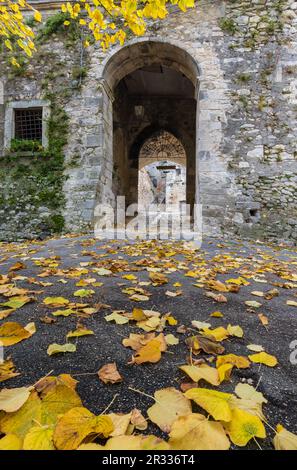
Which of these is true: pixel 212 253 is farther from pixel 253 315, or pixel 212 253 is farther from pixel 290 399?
pixel 290 399

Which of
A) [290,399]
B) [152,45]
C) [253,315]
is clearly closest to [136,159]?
[152,45]

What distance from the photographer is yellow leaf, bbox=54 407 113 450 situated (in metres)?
0.67

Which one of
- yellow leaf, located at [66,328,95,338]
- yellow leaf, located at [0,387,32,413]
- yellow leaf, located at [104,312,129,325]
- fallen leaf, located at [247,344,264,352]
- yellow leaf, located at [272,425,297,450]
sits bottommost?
yellow leaf, located at [272,425,297,450]

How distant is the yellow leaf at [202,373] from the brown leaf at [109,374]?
23 centimetres

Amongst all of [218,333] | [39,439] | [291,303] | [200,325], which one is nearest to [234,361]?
[218,333]

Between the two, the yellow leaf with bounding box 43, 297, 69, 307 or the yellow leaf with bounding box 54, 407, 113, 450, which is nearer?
the yellow leaf with bounding box 54, 407, 113, 450

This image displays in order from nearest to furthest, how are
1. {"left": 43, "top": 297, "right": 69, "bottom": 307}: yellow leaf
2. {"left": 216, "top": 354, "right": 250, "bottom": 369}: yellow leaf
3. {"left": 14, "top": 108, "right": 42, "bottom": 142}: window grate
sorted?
1. {"left": 216, "top": 354, "right": 250, "bottom": 369}: yellow leaf
2. {"left": 43, "top": 297, "right": 69, "bottom": 307}: yellow leaf
3. {"left": 14, "top": 108, "right": 42, "bottom": 142}: window grate

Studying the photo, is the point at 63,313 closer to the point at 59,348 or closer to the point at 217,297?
the point at 59,348

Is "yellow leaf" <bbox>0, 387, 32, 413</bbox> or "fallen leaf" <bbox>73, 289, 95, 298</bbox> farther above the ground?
"fallen leaf" <bbox>73, 289, 95, 298</bbox>

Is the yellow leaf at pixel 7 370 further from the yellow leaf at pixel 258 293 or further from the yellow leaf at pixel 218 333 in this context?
the yellow leaf at pixel 258 293

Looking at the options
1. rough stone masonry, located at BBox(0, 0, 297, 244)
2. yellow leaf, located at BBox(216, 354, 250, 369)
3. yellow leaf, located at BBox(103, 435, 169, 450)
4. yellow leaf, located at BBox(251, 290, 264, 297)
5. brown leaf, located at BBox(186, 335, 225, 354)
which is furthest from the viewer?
rough stone masonry, located at BBox(0, 0, 297, 244)

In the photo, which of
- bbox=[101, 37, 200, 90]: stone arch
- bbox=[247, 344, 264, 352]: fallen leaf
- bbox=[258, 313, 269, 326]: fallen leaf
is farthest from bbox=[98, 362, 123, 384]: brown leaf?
→ bbox=[101, 37, 200, 90]: stone arch

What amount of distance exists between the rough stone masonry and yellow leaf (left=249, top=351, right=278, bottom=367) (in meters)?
4.62

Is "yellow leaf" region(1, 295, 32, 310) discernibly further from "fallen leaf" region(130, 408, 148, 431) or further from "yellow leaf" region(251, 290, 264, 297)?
"yellow leaf" region(251, 290, 264, 297)
